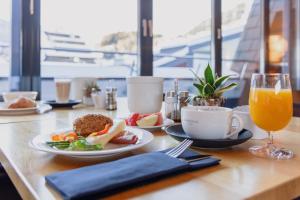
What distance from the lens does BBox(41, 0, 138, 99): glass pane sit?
2518mm

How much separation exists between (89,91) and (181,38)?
77.3 inches

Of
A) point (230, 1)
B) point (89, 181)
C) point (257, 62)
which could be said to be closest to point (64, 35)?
point (230, 1)

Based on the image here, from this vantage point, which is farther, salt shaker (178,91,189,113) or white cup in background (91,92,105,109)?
white cup in background (91,92,105,109)

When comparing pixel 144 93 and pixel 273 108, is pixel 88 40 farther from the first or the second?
pixel 273 108

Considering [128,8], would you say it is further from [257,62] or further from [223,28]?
[257,62]

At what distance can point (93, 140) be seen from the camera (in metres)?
0.65

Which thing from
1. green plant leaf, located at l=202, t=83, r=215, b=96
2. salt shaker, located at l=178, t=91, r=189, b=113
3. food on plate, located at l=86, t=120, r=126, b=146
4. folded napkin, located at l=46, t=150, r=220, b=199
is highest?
green plant leaf, located at l=202, t=83, r=215, b=96

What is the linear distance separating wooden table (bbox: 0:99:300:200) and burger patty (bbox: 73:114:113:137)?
117mm

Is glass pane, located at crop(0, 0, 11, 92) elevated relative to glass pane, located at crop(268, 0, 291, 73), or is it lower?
lower

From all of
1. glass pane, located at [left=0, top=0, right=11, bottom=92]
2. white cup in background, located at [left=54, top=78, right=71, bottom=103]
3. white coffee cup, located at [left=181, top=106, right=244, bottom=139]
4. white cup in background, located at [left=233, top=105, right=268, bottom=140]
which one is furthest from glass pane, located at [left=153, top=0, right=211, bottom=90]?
white coffee cup, located at [left=181, top=106, right=244, bottom=139]

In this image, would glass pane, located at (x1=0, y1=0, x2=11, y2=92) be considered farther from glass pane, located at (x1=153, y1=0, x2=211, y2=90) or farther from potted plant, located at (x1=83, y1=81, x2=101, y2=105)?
glass pane, located at (x1=153, y1=0, x2=211, y2=90)

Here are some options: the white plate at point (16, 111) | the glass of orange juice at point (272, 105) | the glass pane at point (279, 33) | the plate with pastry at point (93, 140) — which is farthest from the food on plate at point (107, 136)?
the glass pane at point (279, 33)

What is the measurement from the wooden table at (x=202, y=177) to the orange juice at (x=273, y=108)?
7cm

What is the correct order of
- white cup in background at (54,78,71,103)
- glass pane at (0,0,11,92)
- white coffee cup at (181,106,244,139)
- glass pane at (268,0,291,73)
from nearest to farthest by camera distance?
white coffee cup at (181,106,244,139)
white cup in background at (54,78,71,103)
glass pane at (0,0,11,92)
glass pane at (268,0,291,73)
